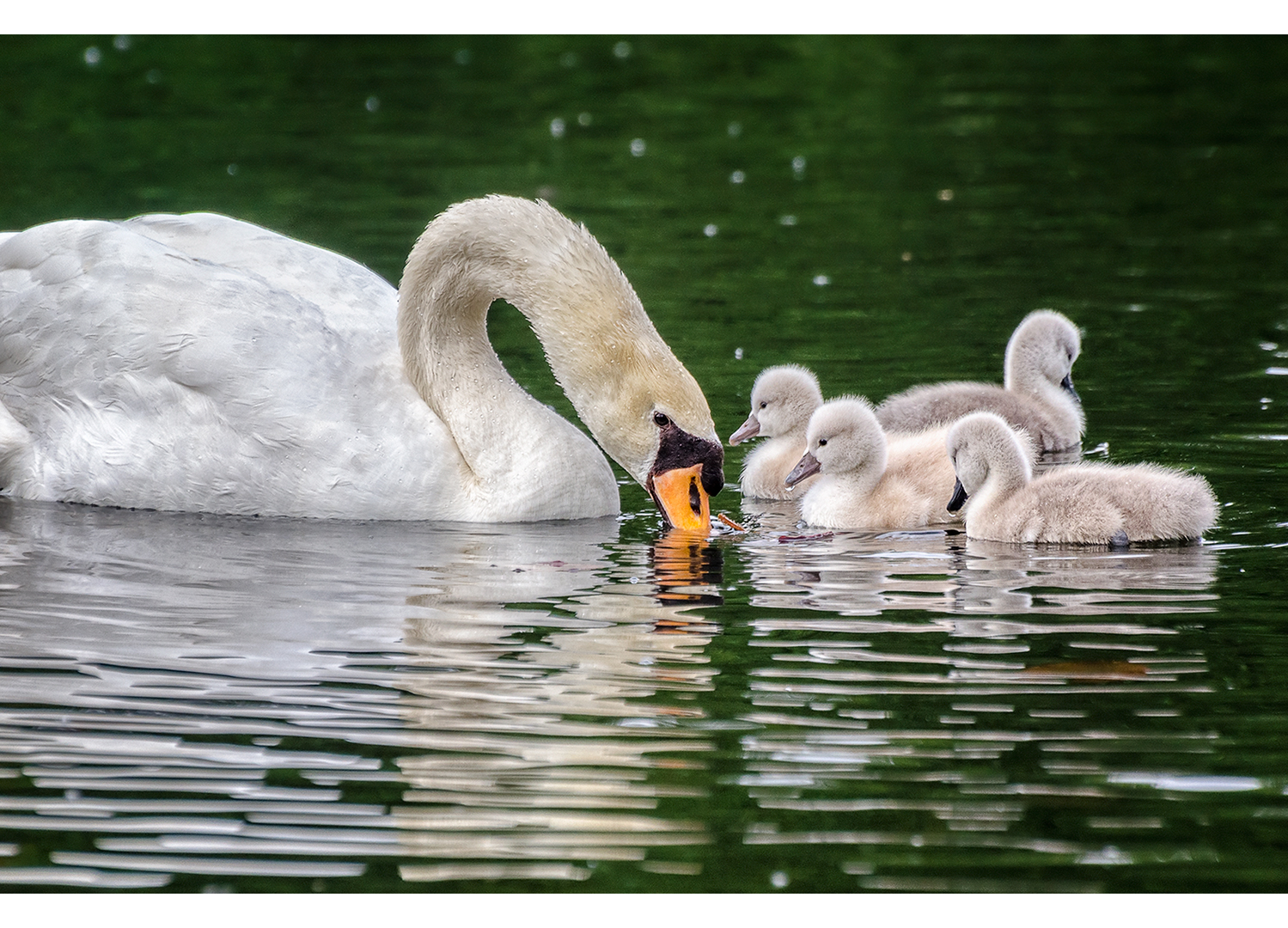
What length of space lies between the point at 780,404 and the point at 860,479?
1.11m

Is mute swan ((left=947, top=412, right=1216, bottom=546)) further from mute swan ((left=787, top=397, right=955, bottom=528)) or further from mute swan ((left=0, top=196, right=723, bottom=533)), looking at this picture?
mute swan ((left=0, top=196, right=723, bottom=533))

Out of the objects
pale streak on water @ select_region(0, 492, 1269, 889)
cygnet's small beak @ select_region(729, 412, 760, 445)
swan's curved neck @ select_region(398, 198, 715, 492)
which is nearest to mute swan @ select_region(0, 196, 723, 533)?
swan's curved neck @ select_region(398, 198, 715, 492)

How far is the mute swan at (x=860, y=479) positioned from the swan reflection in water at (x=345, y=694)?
915 millimetres

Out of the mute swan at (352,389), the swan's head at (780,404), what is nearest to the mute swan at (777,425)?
the swan's head at (780,404)

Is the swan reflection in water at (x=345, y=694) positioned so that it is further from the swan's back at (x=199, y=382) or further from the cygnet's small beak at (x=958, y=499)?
the cygnet's small beak at (x=958, y=499)

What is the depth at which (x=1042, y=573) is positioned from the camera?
8125 mm

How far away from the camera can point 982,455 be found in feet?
29.2

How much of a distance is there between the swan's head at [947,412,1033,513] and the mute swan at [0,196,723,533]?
3.55ft

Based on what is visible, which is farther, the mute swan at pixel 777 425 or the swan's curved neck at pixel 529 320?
the mute swan at pixel 777 425

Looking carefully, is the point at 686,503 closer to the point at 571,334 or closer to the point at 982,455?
the point at 571,334

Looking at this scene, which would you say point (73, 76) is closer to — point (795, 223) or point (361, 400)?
point (795, 223)

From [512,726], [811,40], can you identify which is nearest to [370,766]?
[512,726]

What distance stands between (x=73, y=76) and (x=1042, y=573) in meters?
18.6

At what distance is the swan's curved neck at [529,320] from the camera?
8.82m
